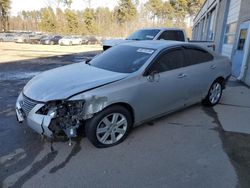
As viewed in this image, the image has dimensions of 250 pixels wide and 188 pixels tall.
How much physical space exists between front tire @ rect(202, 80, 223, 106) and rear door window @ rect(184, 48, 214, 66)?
66cm

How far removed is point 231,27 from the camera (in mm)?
10367

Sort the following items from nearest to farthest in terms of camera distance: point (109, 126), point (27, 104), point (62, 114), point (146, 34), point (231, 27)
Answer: point (62, 114) < point (27, 104) < point (109, 126) < point (146, 34) < point (231, 27)

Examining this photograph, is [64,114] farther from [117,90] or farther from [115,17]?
[115,17]

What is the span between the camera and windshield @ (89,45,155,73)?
12.2ft

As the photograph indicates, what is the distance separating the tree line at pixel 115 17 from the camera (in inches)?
2096

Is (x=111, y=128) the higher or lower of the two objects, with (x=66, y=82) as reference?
lower

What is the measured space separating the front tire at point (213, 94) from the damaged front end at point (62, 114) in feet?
9.78

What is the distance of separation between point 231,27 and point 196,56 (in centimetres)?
727

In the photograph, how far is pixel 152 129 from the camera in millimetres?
3951

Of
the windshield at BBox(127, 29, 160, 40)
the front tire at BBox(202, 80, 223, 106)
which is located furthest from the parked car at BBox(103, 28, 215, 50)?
the front tire at BBox(202, 80, 223, 106)

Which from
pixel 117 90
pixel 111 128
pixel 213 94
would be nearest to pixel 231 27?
pixel 213 94

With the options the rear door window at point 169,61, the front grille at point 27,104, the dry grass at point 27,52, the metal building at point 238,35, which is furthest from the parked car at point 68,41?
the front grille at point 27,104

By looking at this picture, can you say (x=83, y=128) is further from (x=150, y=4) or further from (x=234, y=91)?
(x=150, y=4)

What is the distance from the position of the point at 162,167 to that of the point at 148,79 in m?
1.39
